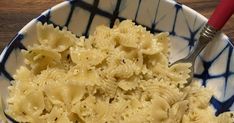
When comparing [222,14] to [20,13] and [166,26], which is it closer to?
[166,26]

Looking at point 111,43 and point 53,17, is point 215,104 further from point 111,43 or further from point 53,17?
point 53,17

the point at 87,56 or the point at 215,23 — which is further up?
the point at 215,23

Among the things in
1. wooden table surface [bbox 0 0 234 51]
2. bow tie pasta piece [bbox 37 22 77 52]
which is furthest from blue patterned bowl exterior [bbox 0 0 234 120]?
wooden table surface [bbox 0 0 234 51]

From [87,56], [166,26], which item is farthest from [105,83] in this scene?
[166,26]

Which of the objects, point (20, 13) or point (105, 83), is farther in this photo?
point (20, 13)

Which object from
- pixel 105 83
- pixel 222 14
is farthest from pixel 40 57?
pixel 222 14

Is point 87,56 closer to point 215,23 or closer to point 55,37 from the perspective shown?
point 55,37
